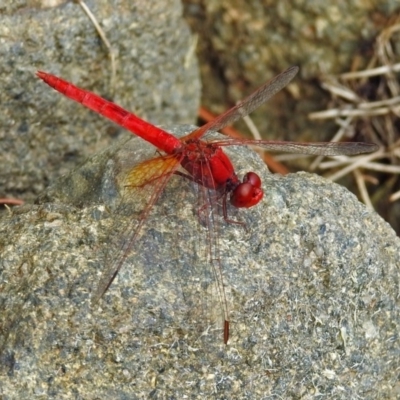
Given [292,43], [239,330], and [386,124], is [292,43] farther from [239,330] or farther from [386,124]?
[239,330]

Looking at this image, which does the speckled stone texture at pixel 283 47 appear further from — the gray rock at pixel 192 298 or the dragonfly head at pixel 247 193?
the dragonfly head at pixel 247 193

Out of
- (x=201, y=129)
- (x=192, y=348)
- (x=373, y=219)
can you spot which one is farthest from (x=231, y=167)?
(x=192, y=348)

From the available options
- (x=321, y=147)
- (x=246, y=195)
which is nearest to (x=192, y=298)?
(x=246, y=195)

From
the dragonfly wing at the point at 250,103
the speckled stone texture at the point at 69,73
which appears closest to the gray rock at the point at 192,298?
the dragonfly wing at the point at 250,103

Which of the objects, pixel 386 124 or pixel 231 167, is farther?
pixel 386 124

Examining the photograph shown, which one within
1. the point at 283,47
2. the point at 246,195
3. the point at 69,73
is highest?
the point at 283,47

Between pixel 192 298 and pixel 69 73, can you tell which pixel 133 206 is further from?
pixel 69 73

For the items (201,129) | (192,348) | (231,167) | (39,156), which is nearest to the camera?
(192,348)

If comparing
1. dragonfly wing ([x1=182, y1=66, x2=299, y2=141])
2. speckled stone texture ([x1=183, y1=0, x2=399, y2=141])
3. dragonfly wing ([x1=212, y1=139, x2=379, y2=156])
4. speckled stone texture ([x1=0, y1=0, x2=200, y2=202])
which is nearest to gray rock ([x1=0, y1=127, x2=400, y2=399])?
dragonfly wing ([x1=212, y1=139, x2=379, y2=156])
